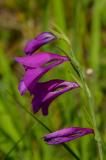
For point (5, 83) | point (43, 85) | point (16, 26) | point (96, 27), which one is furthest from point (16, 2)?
point (43, 85)

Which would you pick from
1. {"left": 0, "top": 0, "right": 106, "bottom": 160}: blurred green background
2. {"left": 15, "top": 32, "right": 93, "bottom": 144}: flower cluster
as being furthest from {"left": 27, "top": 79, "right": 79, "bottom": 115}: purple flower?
{"left": 0, "top": 0, "right": 106, "bottom": 160}: blurred green background

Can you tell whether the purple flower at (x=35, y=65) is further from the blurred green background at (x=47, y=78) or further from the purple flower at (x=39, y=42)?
the blurred green background at (x=47, y=78)

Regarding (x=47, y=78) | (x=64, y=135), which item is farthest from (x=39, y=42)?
(x=47, y=78)

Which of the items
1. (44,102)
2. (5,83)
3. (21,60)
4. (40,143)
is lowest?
(40,143)

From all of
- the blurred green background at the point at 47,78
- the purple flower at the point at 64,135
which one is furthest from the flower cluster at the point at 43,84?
the blurred green background at the point at 47,78

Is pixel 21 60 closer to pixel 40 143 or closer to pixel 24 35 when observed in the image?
pixel 40 143

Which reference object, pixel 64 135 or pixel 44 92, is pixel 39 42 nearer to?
pixel 44 92
